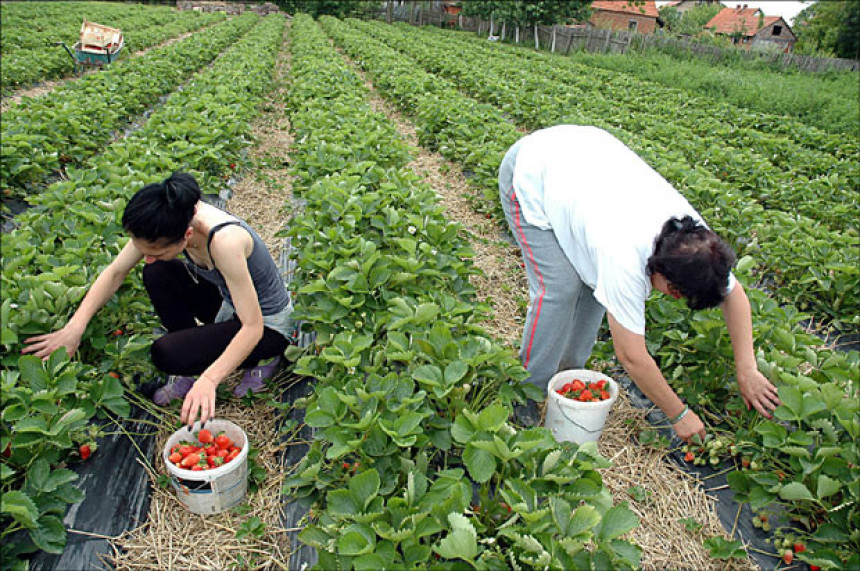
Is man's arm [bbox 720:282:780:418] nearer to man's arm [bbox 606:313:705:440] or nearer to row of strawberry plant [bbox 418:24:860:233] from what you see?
man's arm [bbox 606:313:705:440]

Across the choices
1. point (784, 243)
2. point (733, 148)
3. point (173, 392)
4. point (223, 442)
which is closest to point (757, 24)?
point (733, 148)

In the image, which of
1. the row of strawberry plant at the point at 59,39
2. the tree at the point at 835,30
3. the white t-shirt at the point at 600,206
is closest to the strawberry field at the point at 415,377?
the white t-shirt at the point at 600,206

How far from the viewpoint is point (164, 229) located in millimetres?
1935

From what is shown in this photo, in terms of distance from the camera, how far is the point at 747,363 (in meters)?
2.26

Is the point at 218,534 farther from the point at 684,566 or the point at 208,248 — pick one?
the point at 684,566

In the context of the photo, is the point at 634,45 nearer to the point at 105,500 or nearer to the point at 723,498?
the point at 723,498

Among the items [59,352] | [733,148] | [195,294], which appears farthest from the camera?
[733,148]

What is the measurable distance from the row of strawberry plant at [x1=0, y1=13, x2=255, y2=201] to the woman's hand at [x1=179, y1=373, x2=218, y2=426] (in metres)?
3.58

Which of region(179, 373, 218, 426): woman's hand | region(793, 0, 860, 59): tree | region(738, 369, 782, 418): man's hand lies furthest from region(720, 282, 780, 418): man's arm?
region(793, 0, 860, 59): tree

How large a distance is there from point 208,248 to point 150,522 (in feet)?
3.62

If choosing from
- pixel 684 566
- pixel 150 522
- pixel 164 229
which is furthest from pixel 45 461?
pixel 684 566

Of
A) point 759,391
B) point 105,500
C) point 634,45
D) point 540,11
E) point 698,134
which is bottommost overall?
point 105,500

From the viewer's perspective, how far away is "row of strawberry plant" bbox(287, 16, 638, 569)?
1.52m

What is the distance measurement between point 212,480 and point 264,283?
37.2 inches
